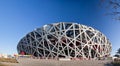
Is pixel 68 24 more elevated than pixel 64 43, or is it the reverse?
pixel 68 24

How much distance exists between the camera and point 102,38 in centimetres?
7625

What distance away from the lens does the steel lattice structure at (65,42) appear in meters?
70.2

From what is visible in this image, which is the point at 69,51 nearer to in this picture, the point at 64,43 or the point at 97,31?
the point at 64,43

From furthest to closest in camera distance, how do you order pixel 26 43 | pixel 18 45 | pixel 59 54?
pixel 18 45, pixel 26 43, pixel 59 54

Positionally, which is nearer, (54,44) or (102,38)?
(54,44)

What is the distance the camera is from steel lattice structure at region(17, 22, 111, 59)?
70250 millimetres

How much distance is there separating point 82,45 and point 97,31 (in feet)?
33.1

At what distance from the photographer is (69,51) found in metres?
70.6

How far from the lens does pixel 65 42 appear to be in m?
70.5

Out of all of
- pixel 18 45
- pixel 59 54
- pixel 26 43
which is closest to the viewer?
pixel 59 54

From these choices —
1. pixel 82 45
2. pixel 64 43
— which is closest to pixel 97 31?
pixel 82 45

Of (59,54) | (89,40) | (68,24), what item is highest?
(68,24)

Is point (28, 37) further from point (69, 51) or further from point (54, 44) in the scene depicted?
point (69, 51)

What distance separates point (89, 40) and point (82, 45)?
137 inches
